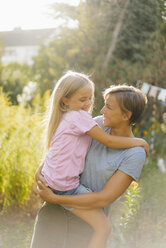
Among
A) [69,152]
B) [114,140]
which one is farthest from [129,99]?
[69,152]

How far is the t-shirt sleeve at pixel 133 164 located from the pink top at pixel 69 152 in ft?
0.93

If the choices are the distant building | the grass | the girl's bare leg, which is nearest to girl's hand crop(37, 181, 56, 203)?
the girl's bare leg

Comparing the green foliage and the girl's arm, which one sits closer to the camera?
the girl's arm

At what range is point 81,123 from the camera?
1913mm

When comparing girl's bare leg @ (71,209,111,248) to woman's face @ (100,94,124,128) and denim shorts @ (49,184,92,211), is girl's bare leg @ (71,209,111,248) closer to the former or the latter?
denim shorts @ (49,184,92,211)

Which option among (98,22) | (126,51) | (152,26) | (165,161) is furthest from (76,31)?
(165,161)

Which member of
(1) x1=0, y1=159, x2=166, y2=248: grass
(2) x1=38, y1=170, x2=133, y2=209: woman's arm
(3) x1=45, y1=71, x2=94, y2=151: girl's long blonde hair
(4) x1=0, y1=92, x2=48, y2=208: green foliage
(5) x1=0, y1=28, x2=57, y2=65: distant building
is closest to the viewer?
(2) x1=38, y1=170, x2=133, y2=209: woman's arm

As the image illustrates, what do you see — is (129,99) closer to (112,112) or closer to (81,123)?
(112,112)

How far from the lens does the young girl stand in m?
1.81

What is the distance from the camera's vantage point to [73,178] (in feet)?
6.20

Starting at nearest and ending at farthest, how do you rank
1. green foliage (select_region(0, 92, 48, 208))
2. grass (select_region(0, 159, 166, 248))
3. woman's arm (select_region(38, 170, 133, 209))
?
woman's arm (select_region(38, 170, 133, 209)) → grass (select_region(0, 159, 166, 248)) → green foliage (select_region(0, 92, 48, 208))

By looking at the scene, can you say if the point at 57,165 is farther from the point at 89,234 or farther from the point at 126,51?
the point at 126,51

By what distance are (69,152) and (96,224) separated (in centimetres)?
46

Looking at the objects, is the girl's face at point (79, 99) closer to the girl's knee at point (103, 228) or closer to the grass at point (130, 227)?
the girl's knee at point (103, 228)
